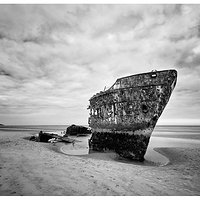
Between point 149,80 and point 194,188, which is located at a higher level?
point 149,80

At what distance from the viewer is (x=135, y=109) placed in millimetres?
Result: 7520

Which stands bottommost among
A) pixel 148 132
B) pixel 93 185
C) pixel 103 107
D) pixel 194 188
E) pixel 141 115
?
pixel 194 188

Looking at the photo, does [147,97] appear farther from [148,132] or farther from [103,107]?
[103,107]

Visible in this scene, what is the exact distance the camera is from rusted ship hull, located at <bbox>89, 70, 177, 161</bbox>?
23.3 feet

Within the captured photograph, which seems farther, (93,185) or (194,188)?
(194,188)

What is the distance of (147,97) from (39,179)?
5.86 m

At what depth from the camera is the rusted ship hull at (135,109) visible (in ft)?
23.3

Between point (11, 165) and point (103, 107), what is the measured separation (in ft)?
19.6
